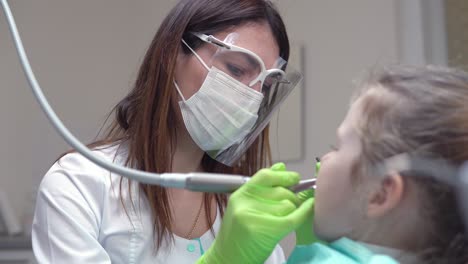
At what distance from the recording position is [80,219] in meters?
1.18

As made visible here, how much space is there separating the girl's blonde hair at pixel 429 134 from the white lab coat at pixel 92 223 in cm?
58

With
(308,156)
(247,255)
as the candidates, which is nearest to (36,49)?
(308,156)

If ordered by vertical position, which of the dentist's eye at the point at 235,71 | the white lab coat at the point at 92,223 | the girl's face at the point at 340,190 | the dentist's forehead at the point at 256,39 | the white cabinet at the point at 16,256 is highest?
the dentist's forehead at the point at 256,39

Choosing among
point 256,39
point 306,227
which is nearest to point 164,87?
point 256,39

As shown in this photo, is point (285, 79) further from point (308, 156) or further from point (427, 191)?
point (308, 156)

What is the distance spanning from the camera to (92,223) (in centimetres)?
120

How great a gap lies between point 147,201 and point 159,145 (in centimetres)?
12

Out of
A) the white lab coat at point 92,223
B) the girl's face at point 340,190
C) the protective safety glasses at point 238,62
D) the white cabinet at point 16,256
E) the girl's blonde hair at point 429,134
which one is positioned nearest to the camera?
the girl's blonde hair at point 429,134

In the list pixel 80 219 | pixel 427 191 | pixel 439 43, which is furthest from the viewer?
pixel 439 43

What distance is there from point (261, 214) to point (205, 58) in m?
0.50

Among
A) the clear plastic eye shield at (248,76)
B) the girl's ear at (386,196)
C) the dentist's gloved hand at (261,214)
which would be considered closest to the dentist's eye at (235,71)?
the clear plastic eye shield at (248,76)

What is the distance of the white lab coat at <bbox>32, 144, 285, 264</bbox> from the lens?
1.16 m

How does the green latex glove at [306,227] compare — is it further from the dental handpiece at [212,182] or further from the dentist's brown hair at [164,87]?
the dentist's brown hair at [164,87]

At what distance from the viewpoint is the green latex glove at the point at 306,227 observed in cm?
91
